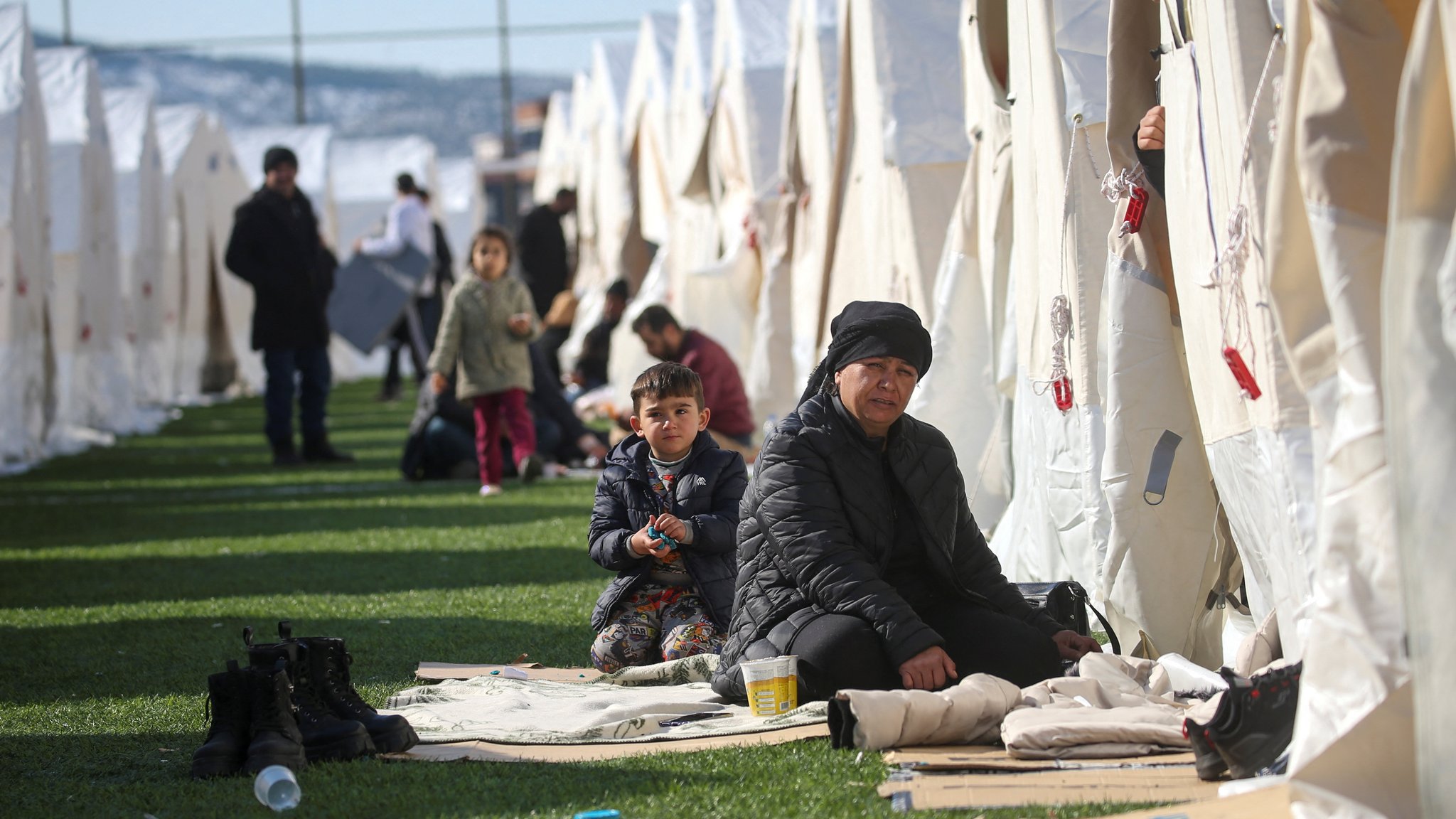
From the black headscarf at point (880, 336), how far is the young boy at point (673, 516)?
2.39ft

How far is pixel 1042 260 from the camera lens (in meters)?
5.13

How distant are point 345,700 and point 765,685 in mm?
949

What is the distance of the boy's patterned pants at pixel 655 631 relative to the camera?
14.9 feet

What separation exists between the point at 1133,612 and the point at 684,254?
1083 centimetres

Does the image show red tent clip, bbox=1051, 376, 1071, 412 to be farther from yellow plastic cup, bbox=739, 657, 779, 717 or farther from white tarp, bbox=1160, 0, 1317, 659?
yellow plastic cup, bbox=739, 657, 779, 717

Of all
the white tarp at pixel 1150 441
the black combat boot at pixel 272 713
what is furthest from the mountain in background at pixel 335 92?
the black combat boot at pixel 272 713

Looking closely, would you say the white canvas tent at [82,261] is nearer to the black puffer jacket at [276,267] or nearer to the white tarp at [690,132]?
the black puffer jacket at [276,267]

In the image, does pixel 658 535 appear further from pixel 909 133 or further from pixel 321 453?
pixel 321 453

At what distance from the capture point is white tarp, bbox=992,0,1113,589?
4.78m

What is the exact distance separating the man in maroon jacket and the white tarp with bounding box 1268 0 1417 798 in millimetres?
6008

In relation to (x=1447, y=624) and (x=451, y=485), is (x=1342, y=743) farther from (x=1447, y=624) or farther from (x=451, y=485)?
(x=451, y=485)

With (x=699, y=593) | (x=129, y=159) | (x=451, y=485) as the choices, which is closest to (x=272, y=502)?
(x=451, y=485)

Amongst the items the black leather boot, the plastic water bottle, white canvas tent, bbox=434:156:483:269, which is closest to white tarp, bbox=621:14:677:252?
the black leather boot

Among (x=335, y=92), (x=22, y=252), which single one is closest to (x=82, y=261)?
(x=22, y=252)
